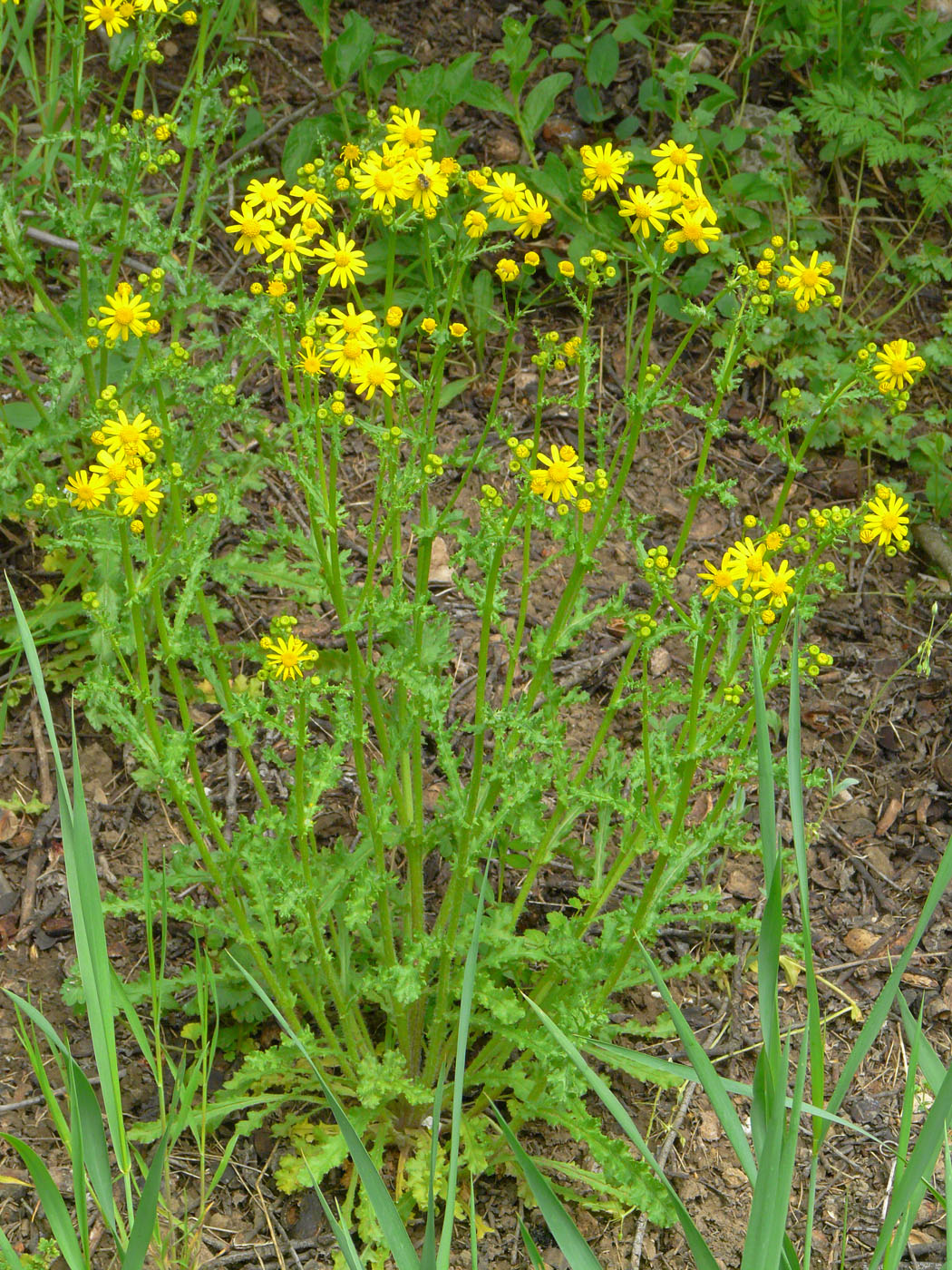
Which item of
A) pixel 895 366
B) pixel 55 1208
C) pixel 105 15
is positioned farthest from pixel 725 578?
pixel 105 15

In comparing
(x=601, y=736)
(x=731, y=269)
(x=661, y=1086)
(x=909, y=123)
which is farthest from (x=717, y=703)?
(x=909, y=123)

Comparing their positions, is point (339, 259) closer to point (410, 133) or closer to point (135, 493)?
point (410, 133)

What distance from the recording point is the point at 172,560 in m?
2.19

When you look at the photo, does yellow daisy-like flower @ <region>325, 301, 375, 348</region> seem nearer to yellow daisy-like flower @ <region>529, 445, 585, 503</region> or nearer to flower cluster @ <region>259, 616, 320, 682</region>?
yellow daisy-like flower @ <region>529, 445, 585, 503</region>

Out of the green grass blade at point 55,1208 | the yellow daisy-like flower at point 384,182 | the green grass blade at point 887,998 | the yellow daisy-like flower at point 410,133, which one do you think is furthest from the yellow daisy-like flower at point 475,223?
the green grass blade at point 55,1208

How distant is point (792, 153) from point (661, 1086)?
11.7 ft

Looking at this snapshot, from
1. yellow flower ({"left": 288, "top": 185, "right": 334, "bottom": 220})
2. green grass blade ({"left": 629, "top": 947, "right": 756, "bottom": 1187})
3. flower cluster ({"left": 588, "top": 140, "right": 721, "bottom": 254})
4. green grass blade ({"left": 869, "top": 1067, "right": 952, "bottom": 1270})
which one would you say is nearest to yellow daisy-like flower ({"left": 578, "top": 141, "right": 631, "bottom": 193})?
flower cluster ({"left": 588, "top": 140, "right": 721, "bottom": 254})

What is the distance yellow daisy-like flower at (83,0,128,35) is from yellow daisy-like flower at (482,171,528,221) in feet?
4.09

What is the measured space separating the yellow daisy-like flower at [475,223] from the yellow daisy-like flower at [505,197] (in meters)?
0.18

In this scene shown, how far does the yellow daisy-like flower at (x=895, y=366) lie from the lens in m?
2.27

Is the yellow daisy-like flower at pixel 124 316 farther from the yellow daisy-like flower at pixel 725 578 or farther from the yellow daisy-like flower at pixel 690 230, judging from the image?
the yellow daisy-like flower at pixel 725 578

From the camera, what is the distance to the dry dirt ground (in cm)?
273

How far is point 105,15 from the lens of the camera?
9.89 feet

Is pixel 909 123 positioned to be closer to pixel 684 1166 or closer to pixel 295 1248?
pixel 684 1166
